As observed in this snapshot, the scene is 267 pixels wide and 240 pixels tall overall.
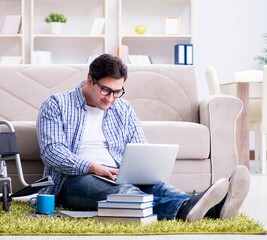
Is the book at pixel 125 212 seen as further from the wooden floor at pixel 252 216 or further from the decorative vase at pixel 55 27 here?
the decorative vase at pixel 55 27

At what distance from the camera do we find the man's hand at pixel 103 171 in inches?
108

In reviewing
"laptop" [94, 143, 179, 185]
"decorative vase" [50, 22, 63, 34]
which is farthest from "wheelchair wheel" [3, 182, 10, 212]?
"decorative vase" [50, 22, 63, 34]

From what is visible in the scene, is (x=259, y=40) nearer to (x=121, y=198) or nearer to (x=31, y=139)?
(x=31, y=139)

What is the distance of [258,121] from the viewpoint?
6.21 meters

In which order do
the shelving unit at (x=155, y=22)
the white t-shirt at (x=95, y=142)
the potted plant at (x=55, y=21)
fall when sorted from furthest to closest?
the shelving unit at (x=155, y=22) < the potted plant at (x=55, y=21) < the white t-shirt at (x=95, y=142)

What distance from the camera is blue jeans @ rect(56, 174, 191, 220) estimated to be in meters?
2.55

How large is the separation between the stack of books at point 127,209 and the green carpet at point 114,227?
4cm

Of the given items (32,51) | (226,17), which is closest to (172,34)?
(226,17)

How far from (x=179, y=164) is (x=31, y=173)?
748mm

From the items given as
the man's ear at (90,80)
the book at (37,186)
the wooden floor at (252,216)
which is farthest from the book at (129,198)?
the man's ear at (90,80)

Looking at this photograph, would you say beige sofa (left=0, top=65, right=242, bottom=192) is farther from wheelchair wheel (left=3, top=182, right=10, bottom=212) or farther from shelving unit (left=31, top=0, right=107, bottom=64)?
shelving unit (left=31, top=0, right=107, bottom=64)

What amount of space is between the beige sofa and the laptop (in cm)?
85

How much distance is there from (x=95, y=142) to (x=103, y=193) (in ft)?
1.23

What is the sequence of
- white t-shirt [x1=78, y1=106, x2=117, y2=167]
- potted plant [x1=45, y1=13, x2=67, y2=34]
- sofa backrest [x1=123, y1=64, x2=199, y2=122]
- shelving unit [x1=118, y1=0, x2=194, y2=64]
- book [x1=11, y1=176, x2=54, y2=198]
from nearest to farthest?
1. book [x1=11, y1=176, x2=54, y2=198]
2. white t-shirt [x1=78, y1=106, x2=117, y2=167]
3. sofa backrest [x1=123, y1=64, x2=199, y2=122]
4. potted plant [x1=45, y1=13, x2=67, y2=34]
5. shelving unit [x1=118, y1=0, x2=194, y2=64]
